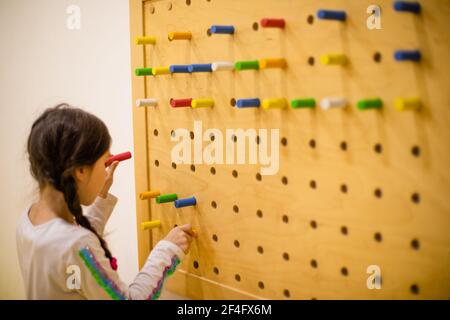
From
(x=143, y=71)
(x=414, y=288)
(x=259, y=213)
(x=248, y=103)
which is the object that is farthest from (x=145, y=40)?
(x=414, y=288)

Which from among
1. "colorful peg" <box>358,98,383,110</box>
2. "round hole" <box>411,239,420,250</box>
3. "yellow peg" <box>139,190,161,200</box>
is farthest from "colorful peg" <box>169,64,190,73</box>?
"round hole" <box>411,239,420,250</box>

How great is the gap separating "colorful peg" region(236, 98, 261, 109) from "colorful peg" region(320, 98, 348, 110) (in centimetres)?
14

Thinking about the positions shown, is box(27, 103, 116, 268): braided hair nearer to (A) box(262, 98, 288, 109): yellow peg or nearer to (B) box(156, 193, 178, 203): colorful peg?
(B) box(156, 193, 178, 203): colorful peg

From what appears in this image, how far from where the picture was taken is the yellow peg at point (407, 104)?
→ 604 mm

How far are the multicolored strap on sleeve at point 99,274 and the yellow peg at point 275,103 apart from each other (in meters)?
0.35

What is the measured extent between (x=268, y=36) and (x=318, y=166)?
0.21 metres

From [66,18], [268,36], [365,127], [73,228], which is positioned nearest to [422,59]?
[365,127]

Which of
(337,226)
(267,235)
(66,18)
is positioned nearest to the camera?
(337,226)

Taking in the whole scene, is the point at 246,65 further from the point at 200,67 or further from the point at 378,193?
the point at 378,193

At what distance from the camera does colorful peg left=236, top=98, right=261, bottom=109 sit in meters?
0.78

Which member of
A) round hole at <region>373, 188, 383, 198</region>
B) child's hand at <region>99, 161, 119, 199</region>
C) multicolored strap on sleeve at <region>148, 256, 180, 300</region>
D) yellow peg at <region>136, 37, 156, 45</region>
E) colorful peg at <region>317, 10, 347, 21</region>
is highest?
yellow peg at <region>136, 37, 156, 45</region>

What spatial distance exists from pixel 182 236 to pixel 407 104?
0.48m

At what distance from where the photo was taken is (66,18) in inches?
51.9
